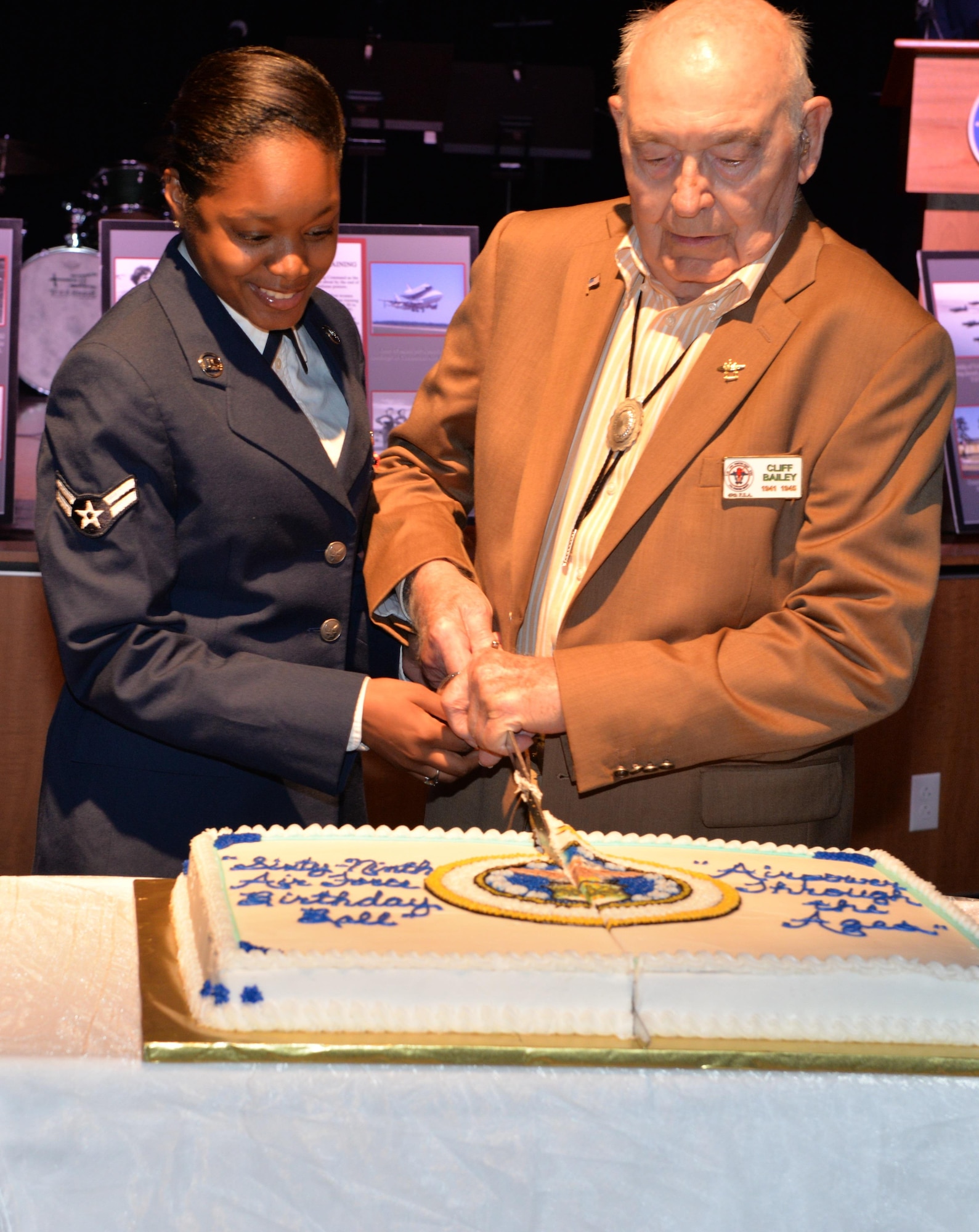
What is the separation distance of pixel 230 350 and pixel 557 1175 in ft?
3.62

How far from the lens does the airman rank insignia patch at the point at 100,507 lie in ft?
5.40

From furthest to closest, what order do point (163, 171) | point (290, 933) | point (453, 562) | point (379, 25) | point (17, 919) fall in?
point (379, 25), point (453, 562), point (163, 171), point (17, 919), point (290, 933)

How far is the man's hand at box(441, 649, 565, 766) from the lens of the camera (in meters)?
1.66

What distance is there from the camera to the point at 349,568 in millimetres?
1842

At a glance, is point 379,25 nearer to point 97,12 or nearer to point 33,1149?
point 97,12

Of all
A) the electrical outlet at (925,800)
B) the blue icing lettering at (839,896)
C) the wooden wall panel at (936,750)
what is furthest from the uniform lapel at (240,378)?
the electrical outlet at (925,800)

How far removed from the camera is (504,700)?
1661 millimetres


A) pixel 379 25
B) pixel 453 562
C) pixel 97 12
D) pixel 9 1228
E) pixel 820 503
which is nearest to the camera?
pixel 9 1228

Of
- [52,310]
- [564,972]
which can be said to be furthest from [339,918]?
[52,310]

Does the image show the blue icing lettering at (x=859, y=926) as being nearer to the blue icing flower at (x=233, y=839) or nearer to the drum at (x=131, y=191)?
the blue icing flower at (x=233, y=839)

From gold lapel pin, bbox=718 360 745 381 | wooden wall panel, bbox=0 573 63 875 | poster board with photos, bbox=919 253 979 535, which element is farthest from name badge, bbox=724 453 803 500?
poster board with photos, bbox=919 253 979 535

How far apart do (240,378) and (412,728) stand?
505 millimetres

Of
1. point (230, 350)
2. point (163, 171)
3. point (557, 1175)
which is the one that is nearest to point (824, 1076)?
point (557, 1175)

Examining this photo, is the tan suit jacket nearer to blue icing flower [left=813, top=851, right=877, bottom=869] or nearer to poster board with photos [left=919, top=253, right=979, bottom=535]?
blue icing flower [left=813, top=851, right=877, bottom=869]
